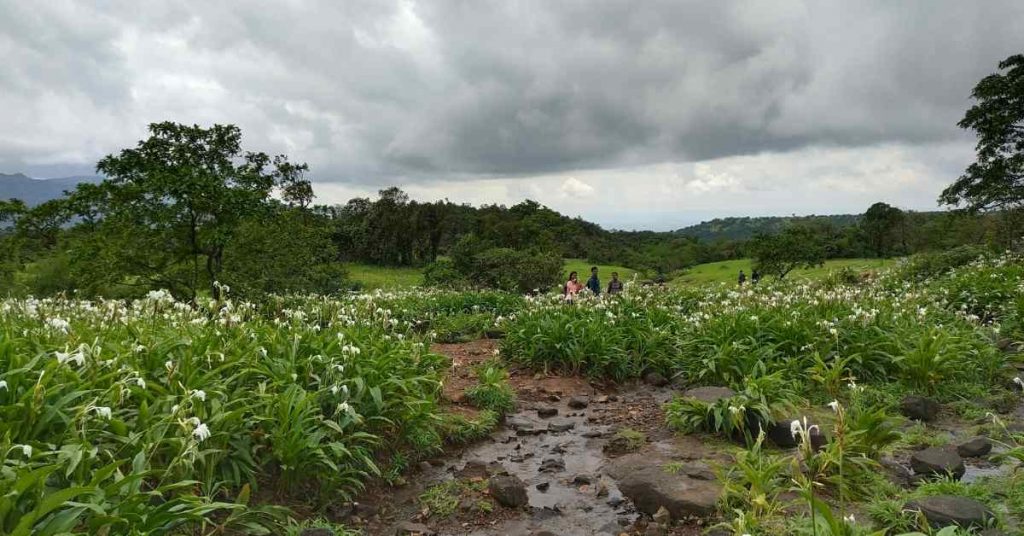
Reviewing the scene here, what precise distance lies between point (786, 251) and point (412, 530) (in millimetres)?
36221

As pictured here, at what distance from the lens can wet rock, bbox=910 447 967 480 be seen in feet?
19.4

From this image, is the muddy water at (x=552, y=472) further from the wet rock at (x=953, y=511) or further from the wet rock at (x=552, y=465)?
the wet rock at (x=953, y=511)

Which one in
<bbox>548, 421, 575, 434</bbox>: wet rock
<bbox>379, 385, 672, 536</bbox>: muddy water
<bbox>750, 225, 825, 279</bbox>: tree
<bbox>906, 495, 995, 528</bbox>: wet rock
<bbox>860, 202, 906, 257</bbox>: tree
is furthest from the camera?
<bbox>860, 202, 906, 257</bbox>: tree

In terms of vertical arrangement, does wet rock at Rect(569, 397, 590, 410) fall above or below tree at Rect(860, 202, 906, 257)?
below

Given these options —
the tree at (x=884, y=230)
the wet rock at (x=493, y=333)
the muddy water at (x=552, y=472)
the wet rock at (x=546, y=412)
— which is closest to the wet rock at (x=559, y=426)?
the muddy water at (x=552, y=472)

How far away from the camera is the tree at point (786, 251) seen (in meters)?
36.0

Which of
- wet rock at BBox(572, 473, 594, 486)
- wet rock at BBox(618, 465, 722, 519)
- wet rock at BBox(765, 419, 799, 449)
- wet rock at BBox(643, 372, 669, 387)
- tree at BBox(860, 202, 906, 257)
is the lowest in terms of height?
wet rock at BBox(572, 473, 594, 486)

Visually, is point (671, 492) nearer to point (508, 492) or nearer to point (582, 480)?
point (582, 480)

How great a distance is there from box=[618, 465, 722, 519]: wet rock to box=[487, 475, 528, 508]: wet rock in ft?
3.57

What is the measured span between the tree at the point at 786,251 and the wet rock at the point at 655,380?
92.6ft

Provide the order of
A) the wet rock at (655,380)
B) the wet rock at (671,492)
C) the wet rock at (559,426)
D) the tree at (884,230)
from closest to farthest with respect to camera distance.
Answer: the wet rock at (671,492), the wet rock at (559,426), the wet rock at (655,380), the tree at (884,230)

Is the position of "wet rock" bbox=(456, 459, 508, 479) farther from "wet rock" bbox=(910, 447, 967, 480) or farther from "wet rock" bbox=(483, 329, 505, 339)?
"wet rock" bbox=(483, 329, 505, 339)

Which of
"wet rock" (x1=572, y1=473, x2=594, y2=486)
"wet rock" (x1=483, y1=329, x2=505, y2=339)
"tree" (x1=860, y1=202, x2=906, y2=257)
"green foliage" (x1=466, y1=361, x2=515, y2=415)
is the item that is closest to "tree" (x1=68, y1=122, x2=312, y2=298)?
"wet rock" (x1=483, y1=329, x2=505, y2=339)

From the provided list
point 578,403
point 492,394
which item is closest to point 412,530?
point 492,394
